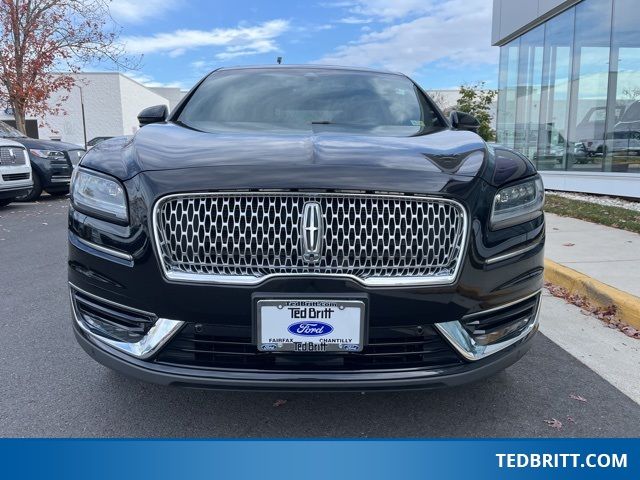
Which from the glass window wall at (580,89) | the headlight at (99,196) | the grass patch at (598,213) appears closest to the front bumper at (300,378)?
the headlight at (99,196)

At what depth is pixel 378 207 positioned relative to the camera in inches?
74.9

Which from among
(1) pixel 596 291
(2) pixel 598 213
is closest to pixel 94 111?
(2) pixel 598 213

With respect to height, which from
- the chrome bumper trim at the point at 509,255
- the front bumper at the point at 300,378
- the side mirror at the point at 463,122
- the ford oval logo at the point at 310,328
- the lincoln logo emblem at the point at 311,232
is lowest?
the front bumper at the point at 300,378

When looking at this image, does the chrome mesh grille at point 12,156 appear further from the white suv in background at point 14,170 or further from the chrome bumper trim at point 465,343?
the chrome bumper trim at point 465,343

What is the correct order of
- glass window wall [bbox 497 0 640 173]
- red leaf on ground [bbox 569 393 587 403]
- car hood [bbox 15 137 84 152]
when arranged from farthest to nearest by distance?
car hood [bbox 15 137 84 152] < glass window wall [bbox 497 0 640 173] < red leaf on ground [bbox 569 393 587 403]

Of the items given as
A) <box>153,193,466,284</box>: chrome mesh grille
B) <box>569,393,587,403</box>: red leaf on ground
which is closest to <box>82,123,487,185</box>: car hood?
<box>153,193,466,284</box>: chrome mesh grille

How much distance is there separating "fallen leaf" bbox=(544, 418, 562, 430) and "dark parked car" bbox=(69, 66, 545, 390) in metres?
0.43

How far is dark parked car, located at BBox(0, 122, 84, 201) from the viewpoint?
10.5 m

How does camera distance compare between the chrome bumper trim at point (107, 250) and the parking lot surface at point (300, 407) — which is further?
the parking lot surface at point (300, 407)

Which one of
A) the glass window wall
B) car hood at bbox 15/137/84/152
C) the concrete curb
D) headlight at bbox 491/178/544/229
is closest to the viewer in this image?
headlight at bbox 491/178/544/229

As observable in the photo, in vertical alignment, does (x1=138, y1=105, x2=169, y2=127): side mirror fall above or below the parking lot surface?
above

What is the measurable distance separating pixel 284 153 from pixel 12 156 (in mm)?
8956

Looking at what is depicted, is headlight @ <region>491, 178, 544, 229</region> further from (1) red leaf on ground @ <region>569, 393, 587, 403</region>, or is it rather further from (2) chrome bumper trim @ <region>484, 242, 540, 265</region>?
(1) red leaf on ground @ <region>569, 393, 587, 403</region>

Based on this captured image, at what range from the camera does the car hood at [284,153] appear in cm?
196
